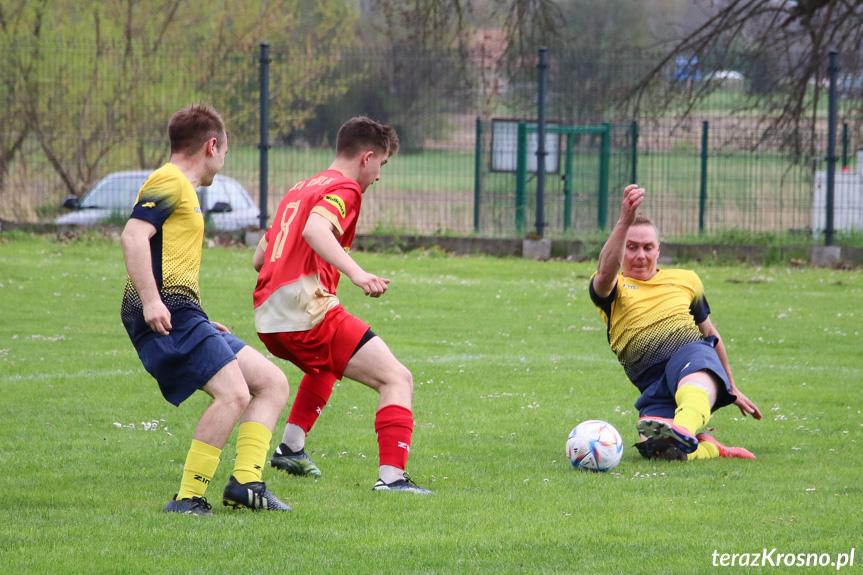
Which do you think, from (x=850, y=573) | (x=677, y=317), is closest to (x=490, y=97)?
(x=677, y=317)

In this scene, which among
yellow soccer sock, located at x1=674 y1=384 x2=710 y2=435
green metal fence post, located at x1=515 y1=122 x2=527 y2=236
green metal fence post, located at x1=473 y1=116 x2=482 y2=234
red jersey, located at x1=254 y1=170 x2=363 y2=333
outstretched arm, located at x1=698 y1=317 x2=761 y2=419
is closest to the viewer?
red jersey, located at x1=254 y1=170 x2=363 y2=333

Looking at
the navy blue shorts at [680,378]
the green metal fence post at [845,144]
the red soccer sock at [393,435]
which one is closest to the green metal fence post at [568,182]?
the green metal fence post at [845,144]

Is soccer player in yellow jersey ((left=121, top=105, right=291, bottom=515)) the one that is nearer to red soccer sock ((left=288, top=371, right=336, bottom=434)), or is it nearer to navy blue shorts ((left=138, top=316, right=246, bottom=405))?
navy blue shorts ((left=138, top=316, right=246, bottom=405))

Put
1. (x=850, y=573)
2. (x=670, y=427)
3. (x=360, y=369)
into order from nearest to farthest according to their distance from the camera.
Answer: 1. (x=850, y=573)
2. (x=360, y=369)
3. (x=670, y=427)

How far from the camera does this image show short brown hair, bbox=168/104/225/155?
468 centimetres

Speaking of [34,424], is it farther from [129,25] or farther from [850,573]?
[129,25]

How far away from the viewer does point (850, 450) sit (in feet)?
19.5

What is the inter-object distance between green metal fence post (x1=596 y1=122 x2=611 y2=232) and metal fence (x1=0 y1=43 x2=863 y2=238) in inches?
1.0

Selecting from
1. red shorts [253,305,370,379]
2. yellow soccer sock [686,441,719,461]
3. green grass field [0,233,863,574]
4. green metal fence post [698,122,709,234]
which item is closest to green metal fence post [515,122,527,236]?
green metal fence post [698,122,709,234]

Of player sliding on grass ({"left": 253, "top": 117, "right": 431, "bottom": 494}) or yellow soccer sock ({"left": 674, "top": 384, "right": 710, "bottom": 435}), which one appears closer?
player sliding on grass ({"left": 253, "top": 117, "right": 431, "bottom": 494})

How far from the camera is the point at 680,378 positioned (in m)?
5.95

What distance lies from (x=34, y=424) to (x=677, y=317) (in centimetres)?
402

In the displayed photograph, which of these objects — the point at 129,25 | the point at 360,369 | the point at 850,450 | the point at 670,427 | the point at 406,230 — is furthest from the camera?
the point at 129,25

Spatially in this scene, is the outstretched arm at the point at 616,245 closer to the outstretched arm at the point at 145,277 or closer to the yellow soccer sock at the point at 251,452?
the yellow soccer sock at the point at 251,452
